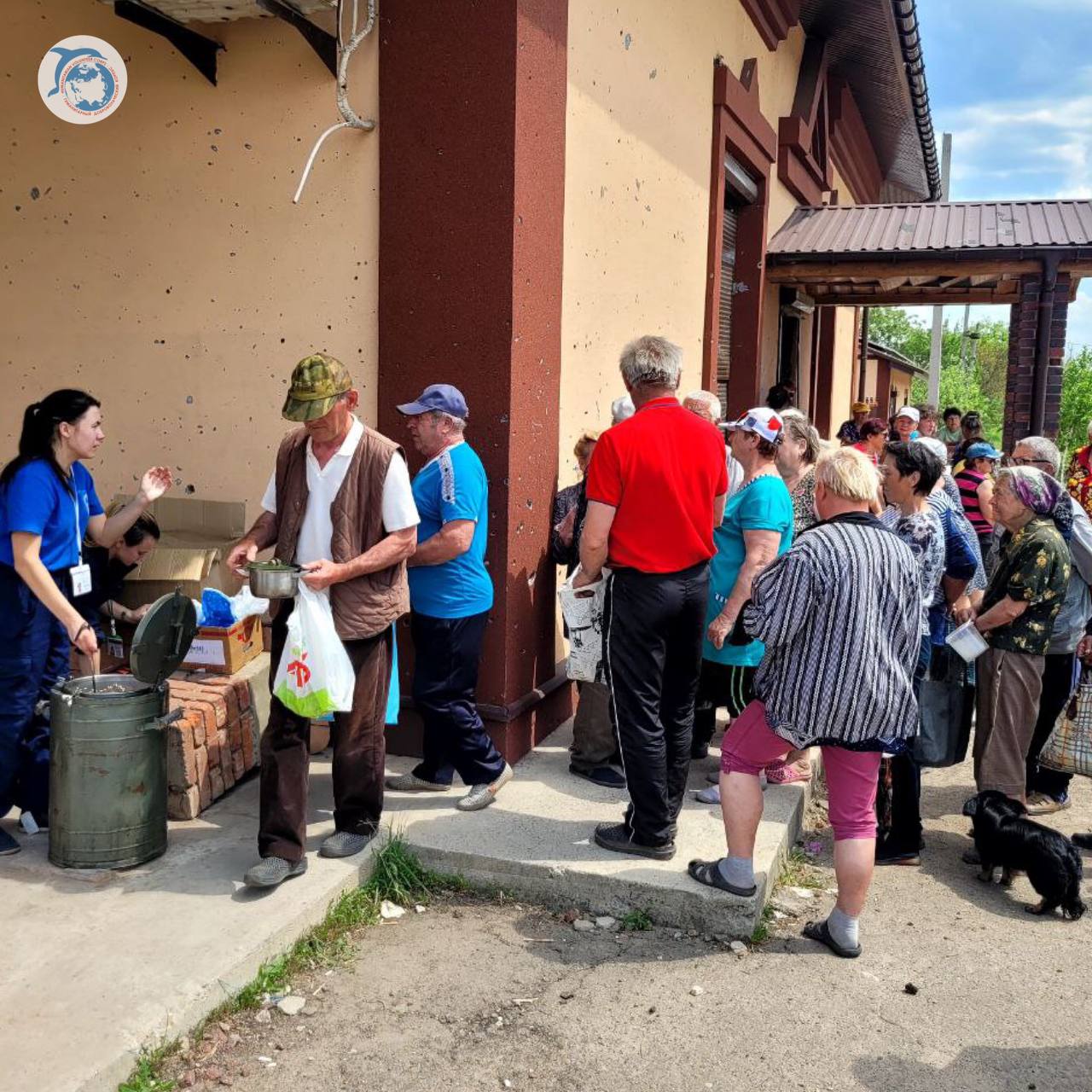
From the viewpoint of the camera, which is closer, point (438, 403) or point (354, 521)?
point (354, 521)

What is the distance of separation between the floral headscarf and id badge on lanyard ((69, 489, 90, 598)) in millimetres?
3873

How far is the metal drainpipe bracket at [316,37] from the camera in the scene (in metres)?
4.53

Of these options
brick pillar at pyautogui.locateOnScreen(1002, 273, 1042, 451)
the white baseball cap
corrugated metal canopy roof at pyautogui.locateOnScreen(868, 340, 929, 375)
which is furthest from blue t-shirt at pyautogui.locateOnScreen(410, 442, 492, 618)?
corrugated metal canopy roof at pyautogui.locateOnScreen(868, 340, 929, 375)

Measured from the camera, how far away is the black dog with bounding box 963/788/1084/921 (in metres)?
3.97

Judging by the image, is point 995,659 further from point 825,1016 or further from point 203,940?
point 203,940

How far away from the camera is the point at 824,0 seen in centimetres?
969

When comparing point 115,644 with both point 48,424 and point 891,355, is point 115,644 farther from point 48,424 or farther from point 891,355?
point 891,355

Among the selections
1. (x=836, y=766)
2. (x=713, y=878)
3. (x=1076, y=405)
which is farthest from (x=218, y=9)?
(x=1076, y=405)

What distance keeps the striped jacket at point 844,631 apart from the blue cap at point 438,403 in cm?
152

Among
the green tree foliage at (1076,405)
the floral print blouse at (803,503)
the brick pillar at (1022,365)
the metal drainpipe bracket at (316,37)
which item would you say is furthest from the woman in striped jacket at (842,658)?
the green tree foliage at (1076,405)

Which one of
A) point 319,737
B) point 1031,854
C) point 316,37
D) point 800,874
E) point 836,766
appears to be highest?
point 316,37

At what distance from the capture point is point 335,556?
3.72 m

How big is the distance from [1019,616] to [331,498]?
2.99m

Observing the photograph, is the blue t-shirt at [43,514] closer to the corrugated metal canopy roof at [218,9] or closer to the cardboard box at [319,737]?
the cardboard box at [319,737]
